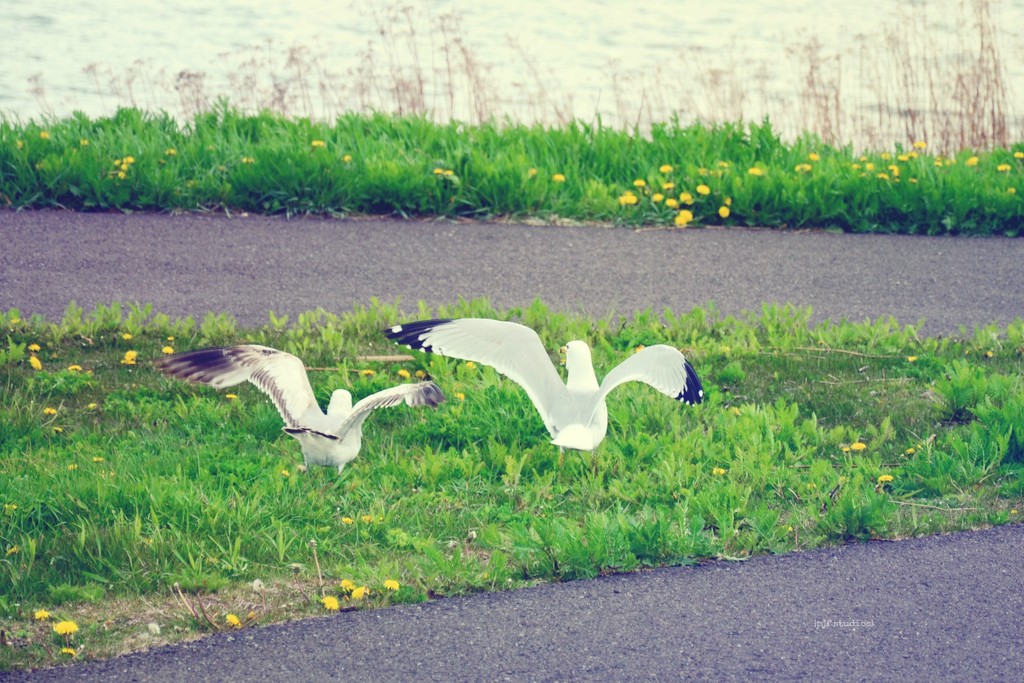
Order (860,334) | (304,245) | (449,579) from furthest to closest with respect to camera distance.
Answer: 1. (304,245)
2. (860,334)
3. (449,579)

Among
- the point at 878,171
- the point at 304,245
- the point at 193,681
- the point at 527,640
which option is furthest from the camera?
the point at 878,171

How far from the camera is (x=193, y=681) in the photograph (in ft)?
11.3

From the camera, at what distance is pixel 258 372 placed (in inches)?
183

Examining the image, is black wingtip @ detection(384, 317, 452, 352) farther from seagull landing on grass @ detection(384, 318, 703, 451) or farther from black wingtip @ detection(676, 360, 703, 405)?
black wingtip @ detection(676, 360, 703, 405)

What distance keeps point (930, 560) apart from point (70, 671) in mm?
2741

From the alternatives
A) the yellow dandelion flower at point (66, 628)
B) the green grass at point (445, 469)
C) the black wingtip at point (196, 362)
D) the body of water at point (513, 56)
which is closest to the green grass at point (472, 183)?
the body of water at point (513, 56)

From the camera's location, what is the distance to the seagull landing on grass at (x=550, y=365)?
464 centimetres

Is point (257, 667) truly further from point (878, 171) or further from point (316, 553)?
point (878, 171)

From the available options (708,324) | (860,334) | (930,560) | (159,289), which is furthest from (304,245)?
(930,560)

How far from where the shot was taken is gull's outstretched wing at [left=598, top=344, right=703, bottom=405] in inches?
182

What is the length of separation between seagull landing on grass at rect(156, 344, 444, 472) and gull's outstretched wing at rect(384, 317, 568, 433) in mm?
204

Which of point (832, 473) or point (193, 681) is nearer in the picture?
point (193, 681)

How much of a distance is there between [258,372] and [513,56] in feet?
29.3


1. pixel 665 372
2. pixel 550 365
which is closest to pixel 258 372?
pixel 550 365
